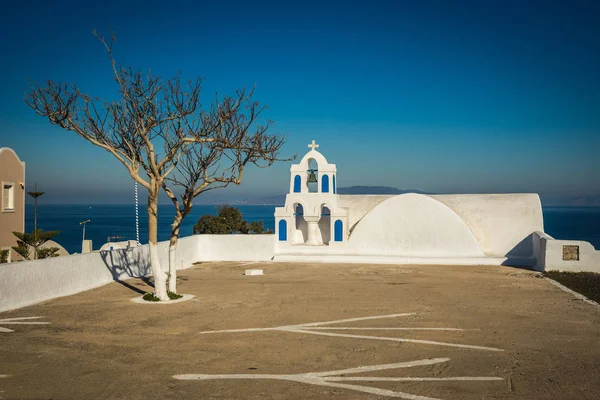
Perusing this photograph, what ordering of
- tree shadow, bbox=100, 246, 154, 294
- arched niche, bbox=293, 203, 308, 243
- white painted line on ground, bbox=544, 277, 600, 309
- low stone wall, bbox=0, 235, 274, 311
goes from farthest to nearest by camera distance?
arched niche, bbox=293, 203, 308, 243 < tree shadow, bbox=100, 246, 154, 294 < white painted line on ground, bbox=544, 277, 600, 309 < low stone wall, bbox=0, 235, 274, 311

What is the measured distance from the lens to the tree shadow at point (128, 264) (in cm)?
1606

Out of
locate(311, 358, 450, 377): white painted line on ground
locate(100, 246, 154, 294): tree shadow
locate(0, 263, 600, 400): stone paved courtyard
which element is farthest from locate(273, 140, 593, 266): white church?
locate(311, 358, 450, 377): white painted line on ground

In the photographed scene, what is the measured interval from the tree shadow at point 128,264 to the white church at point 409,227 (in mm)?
6633

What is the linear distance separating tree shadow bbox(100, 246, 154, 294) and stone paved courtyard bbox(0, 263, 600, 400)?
1270 mm

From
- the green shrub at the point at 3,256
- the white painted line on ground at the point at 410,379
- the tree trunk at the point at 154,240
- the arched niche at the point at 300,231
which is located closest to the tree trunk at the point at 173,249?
the tree trunk at the point at 154,240

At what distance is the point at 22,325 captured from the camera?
406 inches

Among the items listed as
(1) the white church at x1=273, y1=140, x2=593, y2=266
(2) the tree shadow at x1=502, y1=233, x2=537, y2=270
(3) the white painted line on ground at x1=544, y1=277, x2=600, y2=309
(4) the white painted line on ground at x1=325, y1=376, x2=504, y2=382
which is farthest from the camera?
(1) the white church at x1=273, y1=140, x2=593, y2=266

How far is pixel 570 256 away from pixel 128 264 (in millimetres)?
14927

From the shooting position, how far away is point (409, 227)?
23672 millimetres

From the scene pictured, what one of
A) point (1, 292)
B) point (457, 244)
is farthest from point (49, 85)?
point (457, 244)

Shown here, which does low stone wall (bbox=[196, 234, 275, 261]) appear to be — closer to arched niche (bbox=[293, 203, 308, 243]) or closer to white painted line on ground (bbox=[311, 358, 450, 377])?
arched niche (bbox=[293, 203, 308, 243])

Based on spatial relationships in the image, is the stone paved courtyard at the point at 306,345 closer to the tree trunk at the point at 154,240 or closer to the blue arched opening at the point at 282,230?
the tree trunk at the point at 154,240

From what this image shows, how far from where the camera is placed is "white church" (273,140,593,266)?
23.0 m

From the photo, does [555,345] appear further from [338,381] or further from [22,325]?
[22,325]
